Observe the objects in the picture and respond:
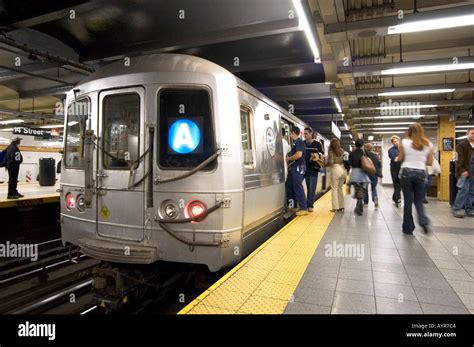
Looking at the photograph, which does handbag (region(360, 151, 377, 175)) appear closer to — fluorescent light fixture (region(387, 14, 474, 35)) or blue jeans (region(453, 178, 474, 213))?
blue jeans (region(453, 178, 474, 213))

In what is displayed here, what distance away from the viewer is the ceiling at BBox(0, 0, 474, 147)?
4.78 m

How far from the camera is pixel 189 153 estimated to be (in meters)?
3.28

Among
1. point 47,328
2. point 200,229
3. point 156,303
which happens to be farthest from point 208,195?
point 156,303

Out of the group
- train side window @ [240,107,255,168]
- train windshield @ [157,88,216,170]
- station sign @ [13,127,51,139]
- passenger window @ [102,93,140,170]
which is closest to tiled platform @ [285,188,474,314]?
train side window @ [240,107,255,168]

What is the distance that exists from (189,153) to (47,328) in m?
1.99

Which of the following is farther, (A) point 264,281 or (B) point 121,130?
(B) point 121,130

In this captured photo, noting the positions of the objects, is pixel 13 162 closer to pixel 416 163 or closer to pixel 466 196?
pixel 416 163

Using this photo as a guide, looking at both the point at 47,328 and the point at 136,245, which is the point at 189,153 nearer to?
the point at 136,245

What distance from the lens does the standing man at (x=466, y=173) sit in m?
6.45

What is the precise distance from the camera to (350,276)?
10.6ft

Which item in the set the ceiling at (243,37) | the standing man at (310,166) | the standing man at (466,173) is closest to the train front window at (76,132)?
the ceiling at (243,37)

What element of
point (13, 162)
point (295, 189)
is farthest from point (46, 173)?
point (295, 189)

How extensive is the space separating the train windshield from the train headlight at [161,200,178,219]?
390mm

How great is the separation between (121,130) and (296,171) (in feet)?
11.8
